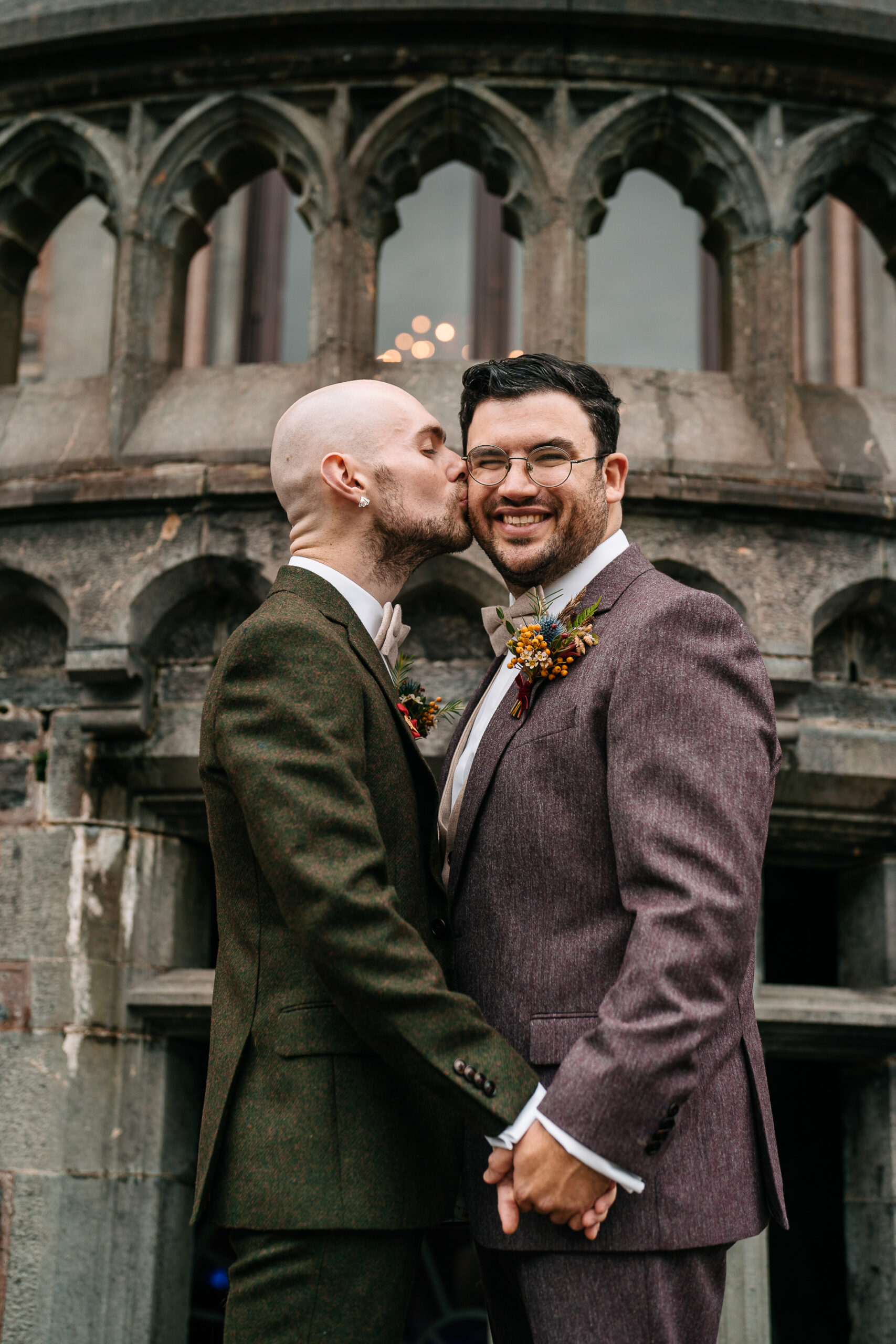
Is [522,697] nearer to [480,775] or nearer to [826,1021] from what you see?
[480,775]

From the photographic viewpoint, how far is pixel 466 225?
841 cm

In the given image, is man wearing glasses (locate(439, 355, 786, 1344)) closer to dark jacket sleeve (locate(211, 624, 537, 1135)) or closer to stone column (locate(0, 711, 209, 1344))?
dark jacket sleeve (locate(211, 624, 537, 1135))

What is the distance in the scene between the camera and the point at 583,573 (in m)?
1.99

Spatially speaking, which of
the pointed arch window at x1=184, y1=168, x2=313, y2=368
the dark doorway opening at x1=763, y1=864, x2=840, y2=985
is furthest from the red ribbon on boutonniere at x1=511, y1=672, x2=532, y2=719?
the pointed arch window at x1=184, y1=168, x2=313, y2=368

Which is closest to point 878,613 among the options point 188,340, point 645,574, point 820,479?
point 820,479

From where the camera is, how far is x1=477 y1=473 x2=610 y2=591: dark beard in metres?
1.95

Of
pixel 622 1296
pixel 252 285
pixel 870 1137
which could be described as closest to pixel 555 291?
pixel 870 1137

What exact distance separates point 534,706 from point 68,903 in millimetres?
2074

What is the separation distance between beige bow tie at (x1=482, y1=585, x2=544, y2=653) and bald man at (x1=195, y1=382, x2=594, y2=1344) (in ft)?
0.82

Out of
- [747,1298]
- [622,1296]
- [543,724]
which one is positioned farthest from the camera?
[747,1298]

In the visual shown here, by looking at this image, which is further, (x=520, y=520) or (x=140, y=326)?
(x=140, y=326)

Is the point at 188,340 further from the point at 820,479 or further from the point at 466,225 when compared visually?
the point at 820,479

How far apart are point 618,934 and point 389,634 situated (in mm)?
647

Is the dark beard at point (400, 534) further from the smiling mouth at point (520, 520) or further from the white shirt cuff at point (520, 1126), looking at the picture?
the white shirt cuff at point (520, 1126)
